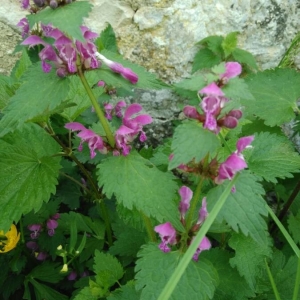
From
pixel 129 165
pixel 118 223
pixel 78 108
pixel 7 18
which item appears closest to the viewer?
pixel 129 165

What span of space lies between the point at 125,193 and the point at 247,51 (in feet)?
4.27

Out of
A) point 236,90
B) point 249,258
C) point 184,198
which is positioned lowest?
point 249,258

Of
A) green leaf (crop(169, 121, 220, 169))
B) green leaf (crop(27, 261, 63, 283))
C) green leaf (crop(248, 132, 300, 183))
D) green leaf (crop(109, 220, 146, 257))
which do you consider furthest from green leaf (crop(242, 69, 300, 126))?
green leaf (crop(27, 261, 63, 283))

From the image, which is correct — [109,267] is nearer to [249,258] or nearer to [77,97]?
[249,258]

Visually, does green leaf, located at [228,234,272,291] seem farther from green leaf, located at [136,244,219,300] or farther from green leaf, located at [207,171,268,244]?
green leaf, located at [207,171,268,244]

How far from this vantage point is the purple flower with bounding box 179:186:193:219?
1205 mm

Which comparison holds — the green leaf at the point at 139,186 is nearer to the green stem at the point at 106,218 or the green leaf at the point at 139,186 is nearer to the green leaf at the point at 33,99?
the green leaf at the point at 33,99

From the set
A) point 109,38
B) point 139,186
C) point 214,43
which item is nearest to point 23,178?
point 139,186

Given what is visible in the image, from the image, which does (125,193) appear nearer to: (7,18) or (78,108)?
(78,108)

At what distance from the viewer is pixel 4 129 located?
1.07m

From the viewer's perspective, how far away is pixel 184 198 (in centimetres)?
121

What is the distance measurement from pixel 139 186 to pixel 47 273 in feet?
2.77

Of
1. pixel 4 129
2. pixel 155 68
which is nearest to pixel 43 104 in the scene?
pixel 4 129

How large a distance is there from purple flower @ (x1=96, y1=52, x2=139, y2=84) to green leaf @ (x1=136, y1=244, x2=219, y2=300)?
0.46 meters
